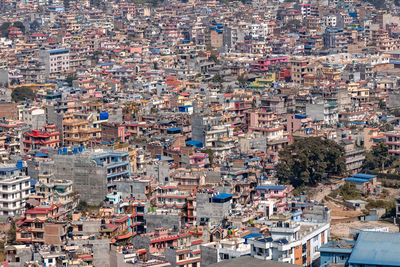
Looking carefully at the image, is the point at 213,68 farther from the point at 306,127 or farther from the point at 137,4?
the point at 137,4

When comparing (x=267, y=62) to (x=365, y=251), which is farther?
(x=267, y=62)

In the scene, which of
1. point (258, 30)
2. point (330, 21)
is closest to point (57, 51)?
point (258, 30)

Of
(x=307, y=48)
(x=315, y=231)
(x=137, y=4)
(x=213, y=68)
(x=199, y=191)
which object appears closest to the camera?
(x=315, y=231)

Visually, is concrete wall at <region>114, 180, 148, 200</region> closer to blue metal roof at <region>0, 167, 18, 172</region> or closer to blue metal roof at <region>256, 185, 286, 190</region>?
blue metal roof at <region>0, 167, 18, 172</region>

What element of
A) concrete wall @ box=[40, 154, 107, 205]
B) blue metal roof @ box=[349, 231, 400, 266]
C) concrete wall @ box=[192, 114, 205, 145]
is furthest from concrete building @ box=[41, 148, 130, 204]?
blue metal roof @ box=[349, 231, 400, 266]

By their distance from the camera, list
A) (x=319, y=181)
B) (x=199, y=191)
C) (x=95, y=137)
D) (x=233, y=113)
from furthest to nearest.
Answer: (x=233, y=113)
(x=95, y=137)
(x=319, y=181)
(x=199, y=191)

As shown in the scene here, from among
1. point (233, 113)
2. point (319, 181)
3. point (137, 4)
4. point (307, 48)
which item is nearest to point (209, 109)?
point (233, 113)

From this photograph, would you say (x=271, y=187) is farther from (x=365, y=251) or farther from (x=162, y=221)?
(x=365, y=251)
